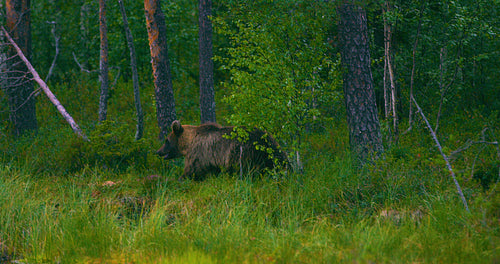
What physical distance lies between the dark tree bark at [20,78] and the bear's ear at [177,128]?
17.8 ft

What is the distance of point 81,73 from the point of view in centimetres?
1945

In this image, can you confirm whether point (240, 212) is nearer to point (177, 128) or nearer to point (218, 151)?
point (218, 151)

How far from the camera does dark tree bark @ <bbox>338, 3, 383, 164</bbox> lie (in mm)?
8898

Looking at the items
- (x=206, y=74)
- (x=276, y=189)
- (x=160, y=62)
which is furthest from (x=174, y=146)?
(x=206, y=74)

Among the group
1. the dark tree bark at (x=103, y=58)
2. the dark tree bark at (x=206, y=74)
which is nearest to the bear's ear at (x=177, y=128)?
the dark tree bark at (x=206, y=74)

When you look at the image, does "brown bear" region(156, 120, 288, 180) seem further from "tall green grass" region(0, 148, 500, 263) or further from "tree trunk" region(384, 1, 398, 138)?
"tree trunk" region(384, 1, 398, 138)

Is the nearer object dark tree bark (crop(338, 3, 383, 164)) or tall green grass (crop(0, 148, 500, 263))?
tall green grass (crop(0, 148, 500, 263))

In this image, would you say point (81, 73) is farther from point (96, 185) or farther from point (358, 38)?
point (358, 38)

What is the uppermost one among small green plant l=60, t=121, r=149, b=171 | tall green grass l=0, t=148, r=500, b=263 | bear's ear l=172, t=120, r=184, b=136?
bear's ear l=172, t=120, r=184, b=136

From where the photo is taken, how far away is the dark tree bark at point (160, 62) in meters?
11.5

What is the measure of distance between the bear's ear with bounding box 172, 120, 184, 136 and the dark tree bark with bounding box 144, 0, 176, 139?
2.00 metres

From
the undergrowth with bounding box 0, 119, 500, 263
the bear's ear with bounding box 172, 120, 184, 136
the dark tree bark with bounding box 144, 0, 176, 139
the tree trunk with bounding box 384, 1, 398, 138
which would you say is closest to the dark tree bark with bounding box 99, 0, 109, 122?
the dark tree bark with bounding box 144, 0, 176, 139

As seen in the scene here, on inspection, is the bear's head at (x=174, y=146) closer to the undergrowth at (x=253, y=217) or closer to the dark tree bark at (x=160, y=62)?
the undergrowth at (x=253, y=217)

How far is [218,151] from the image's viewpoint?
9.01 meters
